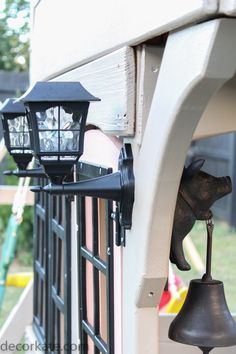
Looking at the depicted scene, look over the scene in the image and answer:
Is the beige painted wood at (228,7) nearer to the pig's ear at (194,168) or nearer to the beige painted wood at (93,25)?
the beige painted wood at (93,25)

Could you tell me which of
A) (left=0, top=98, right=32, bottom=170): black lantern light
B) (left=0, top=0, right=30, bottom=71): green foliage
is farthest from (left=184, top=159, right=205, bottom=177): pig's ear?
(left=0, top=0, right=30, bottom=71): green foliage

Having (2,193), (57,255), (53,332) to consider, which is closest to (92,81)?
(57,255)

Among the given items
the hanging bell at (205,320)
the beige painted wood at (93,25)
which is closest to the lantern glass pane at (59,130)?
the beige painted wood at (93,25)

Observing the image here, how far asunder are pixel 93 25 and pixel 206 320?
0.91 meters

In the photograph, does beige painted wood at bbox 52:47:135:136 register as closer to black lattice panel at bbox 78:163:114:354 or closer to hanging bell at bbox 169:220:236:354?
black lattice panel at bbox 78:163:114:354

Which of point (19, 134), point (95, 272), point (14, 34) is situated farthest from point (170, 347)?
point (14, 34)

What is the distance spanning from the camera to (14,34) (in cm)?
920

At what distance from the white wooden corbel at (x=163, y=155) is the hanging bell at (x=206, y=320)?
6.2 inches

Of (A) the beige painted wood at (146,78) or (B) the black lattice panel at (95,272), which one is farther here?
(B) the black lattice panel at (95,272)

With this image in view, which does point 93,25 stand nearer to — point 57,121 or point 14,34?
point 57,121

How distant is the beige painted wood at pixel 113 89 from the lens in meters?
1.81

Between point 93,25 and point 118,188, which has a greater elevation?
point 93,25

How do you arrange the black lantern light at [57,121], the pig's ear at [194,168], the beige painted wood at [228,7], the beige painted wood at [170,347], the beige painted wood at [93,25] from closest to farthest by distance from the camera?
1. the beige painted wood at [228,7]
2. the beige painted wood at [93,25]
3. the black lantern light at [57,121]
4. the pig's ear at [194,168]
5. the beige painted wood at [170,347]

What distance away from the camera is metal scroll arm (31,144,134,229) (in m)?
1.80
